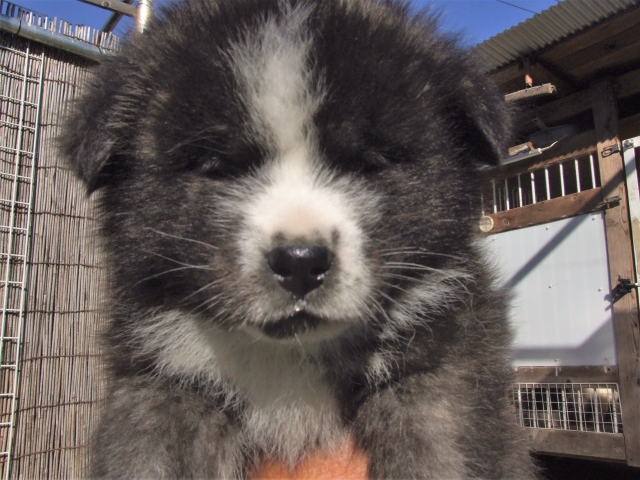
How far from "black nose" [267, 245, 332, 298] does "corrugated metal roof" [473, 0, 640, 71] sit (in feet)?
11.1

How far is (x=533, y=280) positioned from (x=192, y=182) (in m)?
5.35

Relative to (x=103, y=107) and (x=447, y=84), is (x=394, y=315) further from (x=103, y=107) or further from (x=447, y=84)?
(x=103, y=107)

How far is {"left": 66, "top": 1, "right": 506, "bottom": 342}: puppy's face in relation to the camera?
1659mm

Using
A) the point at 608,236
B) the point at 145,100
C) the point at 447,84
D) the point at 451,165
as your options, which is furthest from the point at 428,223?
the point at 608,236

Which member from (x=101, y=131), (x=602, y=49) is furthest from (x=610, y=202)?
(x=101, y=131)

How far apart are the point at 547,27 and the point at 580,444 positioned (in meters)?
4.15

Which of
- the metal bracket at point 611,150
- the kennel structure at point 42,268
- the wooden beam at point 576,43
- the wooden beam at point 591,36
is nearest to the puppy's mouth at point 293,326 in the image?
the kennel structure at point 42,268

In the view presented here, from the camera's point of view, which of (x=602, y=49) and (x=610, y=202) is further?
(x=610, y=202)

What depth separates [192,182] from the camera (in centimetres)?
180

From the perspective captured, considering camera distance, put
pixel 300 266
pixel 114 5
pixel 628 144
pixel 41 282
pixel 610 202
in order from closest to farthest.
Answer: pixel 300 266 → pixel 114 5 → pixel 41 282 → pixel 628 144 → pixel 610 202

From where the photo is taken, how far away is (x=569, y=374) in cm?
568

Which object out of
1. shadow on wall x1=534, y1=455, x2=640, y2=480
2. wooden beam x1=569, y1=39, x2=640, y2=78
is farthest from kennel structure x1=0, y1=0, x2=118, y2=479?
shadow on wall x1=534, y1=455, x2=640, y2=480

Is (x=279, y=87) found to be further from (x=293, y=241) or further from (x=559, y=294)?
(x=559, y=294)

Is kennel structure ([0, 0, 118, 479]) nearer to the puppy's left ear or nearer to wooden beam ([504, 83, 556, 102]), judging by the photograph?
A: the puppy's left ear
